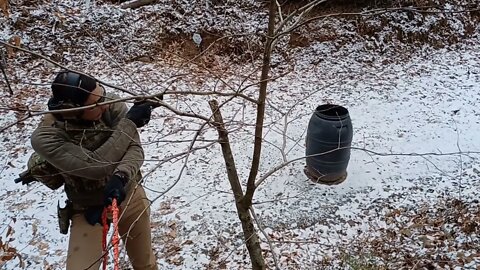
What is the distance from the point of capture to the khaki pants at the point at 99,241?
233cm

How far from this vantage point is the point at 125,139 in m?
2.34

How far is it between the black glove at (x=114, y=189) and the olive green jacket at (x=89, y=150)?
0.18ft

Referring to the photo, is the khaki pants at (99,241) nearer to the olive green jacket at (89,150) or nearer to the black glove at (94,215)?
the black glove at (94,215)

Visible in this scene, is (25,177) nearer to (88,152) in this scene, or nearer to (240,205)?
(88,152)

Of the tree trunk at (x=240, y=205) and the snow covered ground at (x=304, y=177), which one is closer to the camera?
the tree trunk at (x=240, y=205)

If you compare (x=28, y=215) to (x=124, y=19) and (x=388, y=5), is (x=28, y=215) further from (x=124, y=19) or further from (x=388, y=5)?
(x=388, y=5)

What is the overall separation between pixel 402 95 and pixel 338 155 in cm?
255

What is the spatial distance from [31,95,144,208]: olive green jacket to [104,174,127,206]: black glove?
0.06m

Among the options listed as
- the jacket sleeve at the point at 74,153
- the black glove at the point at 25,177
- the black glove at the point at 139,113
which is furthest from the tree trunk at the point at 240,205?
the black glove at the point at 25,177

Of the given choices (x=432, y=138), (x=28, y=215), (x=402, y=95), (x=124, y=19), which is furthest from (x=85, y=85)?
(x=124, y=19)

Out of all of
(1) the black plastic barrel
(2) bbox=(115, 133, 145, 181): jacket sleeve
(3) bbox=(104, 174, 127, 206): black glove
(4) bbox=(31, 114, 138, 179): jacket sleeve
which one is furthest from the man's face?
(1) the black plastic barrel

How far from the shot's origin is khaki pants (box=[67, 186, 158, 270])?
7.63ft

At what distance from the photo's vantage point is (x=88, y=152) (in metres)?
2.27

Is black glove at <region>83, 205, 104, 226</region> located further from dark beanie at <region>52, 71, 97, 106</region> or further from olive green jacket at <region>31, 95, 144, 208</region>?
dark beanie at <region>52, 71, 97, 106</region>
